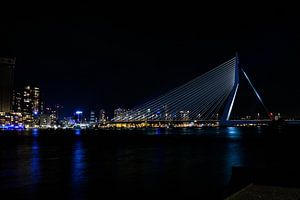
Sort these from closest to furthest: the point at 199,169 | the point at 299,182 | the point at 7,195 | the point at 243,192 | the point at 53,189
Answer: the point at 243,192 → the point at 299,182 → the point at 7,195 → the point at 53,189 → the point at 199,169

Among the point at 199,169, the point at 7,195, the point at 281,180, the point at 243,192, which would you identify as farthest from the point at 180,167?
the point at 243,192

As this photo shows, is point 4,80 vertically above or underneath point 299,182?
above

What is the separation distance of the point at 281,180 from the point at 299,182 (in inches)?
11.6

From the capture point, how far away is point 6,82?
388ft

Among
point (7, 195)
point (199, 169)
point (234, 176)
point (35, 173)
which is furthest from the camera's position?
point (199, 169)

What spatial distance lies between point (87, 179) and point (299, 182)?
7.52 metres

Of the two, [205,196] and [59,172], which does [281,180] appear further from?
[59,172]

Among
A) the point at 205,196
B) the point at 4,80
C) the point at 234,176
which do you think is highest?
the point at 4,80

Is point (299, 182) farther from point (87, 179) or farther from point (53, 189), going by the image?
point (87, 179)

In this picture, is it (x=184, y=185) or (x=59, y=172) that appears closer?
(x=184, y=185)

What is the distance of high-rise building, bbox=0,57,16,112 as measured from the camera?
114 meters

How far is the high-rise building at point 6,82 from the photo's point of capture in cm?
11359

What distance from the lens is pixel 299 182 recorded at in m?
6.03

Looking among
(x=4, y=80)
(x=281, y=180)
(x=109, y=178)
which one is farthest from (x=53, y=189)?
(x=4, y=80)
